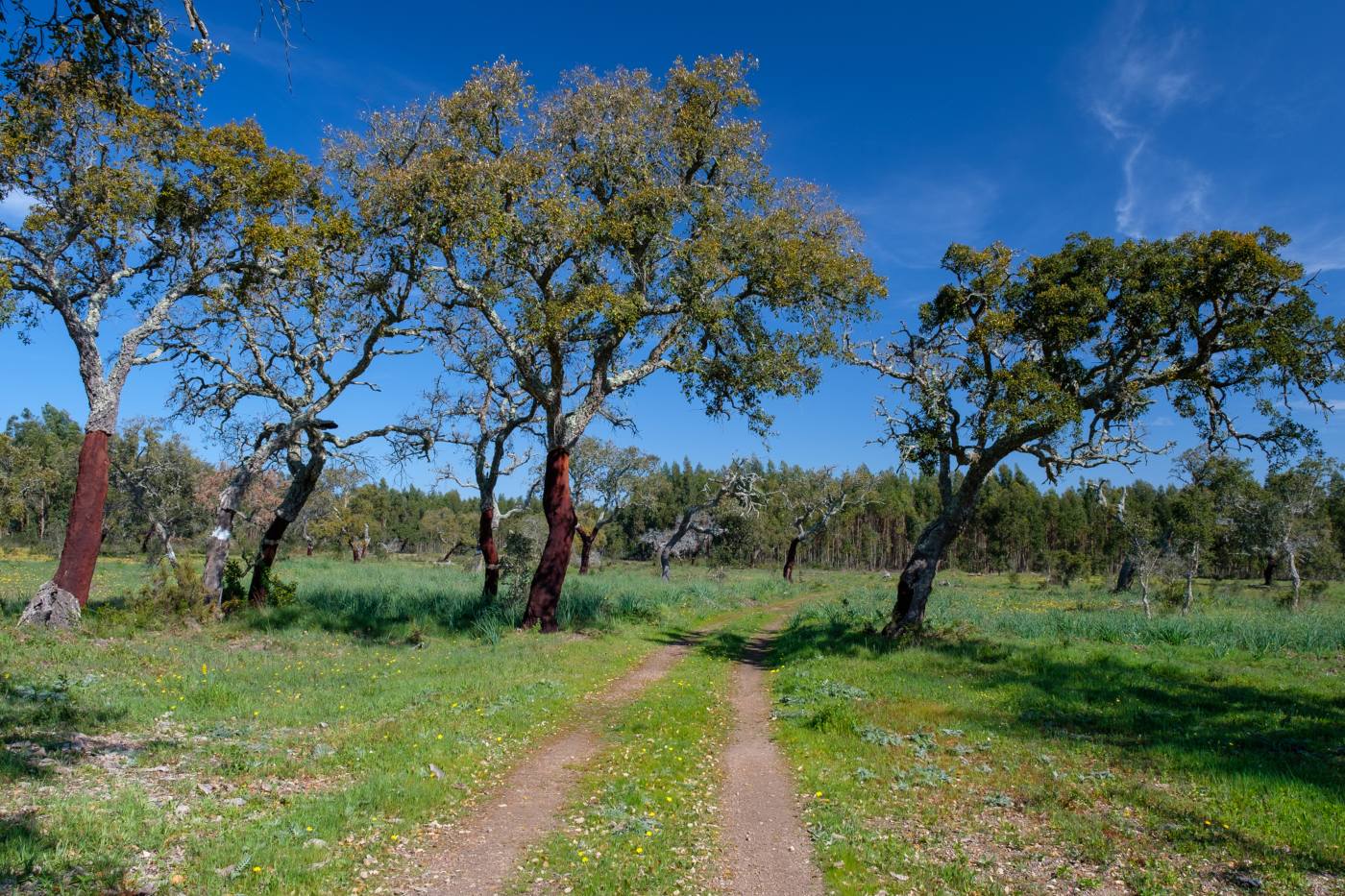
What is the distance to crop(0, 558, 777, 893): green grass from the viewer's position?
5648 mm

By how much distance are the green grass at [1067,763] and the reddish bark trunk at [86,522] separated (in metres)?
15.4

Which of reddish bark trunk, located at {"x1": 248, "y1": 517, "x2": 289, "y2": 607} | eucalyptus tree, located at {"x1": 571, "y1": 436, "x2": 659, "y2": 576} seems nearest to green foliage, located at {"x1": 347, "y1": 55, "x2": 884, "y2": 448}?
reddish bark trunk, located at {"x1": 248, "y1": 517, "x2": 289, "y2": 607}

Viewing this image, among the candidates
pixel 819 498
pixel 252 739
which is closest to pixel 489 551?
pixel 252 739

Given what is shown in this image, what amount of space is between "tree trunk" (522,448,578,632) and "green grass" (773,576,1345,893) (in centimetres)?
657

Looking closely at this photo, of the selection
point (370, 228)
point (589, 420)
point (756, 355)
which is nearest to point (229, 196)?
point (370, 228)

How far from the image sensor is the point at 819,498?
59281 millimetres

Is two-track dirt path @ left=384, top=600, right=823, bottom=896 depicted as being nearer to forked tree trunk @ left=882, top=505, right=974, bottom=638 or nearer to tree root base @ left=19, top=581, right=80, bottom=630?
forked tree trunk @ left=882, top=505, right=974, bottom=638

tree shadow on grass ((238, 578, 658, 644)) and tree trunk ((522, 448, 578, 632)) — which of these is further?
tree trunk ((522, 448, 578, 632))

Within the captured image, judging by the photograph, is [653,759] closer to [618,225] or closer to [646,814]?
[646,814]

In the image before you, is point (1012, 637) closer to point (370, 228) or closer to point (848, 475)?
point (370, 228)

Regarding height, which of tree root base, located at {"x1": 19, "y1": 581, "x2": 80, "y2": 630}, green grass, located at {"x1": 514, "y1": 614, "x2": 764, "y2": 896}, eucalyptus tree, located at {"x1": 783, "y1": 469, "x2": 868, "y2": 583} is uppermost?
eucalyptus tree, located at {"x1": 783, "y1": 469, "x2": 868, "y2": 583}

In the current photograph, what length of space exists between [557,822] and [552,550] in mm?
12519

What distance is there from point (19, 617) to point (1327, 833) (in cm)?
2205

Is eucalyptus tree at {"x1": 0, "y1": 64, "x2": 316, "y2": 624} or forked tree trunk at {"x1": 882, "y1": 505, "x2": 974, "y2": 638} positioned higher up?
eucalyptus tree at {"x1": 0, "y1": 64, "x2": 316, "y2": 624}
